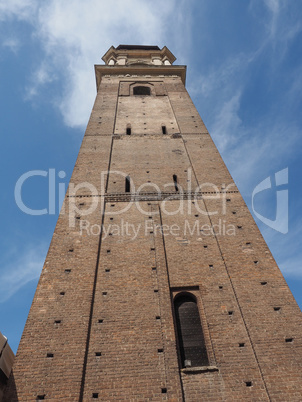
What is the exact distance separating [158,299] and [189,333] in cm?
91

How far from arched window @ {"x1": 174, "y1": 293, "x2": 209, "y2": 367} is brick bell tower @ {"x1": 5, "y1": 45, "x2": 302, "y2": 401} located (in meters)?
0.02

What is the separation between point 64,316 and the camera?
6.49 m

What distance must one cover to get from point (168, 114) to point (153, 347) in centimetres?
1227

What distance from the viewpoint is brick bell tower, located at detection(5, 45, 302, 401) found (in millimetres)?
5582

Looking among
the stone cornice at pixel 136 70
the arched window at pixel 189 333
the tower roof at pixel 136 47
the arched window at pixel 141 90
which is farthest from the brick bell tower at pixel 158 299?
the tower roof at pixel 136 47

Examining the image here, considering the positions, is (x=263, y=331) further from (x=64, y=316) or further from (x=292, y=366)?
(x=64, y=316)

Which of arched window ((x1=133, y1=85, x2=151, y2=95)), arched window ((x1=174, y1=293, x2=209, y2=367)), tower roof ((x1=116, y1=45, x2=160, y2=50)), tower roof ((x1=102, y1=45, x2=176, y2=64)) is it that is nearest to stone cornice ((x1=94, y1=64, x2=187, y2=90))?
arched window ((x1=133, y1=85, x2=151, y2=95))

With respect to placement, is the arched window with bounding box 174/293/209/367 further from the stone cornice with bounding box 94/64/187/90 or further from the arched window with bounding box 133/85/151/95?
the stone cornice with bounding box 94/64/187/90

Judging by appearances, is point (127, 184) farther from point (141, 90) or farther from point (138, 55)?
point (138, 55)

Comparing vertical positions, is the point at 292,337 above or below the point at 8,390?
above

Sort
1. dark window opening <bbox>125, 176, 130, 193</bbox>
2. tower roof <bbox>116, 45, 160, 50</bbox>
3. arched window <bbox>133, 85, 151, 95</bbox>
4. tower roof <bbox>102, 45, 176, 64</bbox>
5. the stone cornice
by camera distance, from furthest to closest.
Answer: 1. tower roof <bbox>116, 45, 160, 50</bbox>
2. tower roof <bbox>102, 45, 176, 64</bbox>
3. the stone cornice
4. arched window <bbox>133, 85, 151, 95</bbox>
5. dark window opening <bbox>125, 176, 130, 193</bbox>

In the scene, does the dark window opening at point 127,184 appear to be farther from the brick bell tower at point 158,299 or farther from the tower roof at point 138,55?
the tower roof at point 138,55

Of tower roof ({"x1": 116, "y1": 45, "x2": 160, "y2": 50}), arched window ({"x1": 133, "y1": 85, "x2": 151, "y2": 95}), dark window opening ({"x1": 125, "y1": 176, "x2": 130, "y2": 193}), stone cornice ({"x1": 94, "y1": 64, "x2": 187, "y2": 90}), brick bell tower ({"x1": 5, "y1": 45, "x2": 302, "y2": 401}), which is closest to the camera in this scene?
brick bell tower ({"x1": 5, "y1": 45, "x2": 302, "y2": 401})

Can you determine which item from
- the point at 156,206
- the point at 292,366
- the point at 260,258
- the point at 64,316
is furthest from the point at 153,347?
the point at 156,206
